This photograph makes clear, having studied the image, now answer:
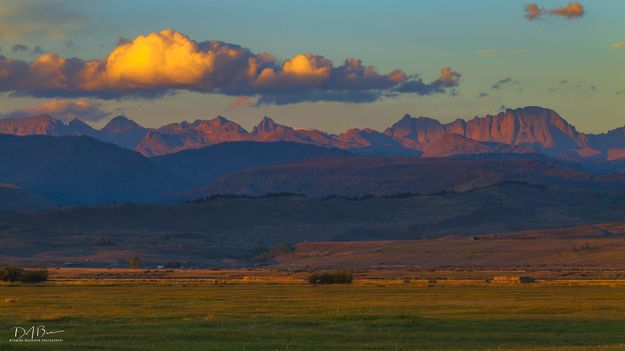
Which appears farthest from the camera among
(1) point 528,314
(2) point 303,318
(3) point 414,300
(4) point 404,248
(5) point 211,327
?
(4) point 404,248

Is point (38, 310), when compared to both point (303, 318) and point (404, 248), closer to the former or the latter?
point (303, 318)

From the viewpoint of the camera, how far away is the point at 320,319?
52312 mm

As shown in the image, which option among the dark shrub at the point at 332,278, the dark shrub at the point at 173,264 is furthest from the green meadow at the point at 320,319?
the dark shrub at the point at 173,264

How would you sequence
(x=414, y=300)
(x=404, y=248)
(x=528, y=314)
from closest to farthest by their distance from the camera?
(x=528, y=314) < (x=414, y=300) < (x=404, y=248)


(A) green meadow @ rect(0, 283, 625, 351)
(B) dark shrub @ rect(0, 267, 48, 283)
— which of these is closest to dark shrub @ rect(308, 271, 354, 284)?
(A) green meadow @ rect(0, 283, 625, 351)

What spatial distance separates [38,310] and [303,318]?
13601 millimetres

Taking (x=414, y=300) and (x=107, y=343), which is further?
(x=414, y=300)

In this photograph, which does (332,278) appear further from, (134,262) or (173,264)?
(173,264)

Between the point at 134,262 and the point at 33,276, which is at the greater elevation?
the point at 33,276

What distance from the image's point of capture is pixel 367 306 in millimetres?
→ 63188

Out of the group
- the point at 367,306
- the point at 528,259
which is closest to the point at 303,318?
the point at 367,306

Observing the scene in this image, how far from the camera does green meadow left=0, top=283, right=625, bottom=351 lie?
4178cm
